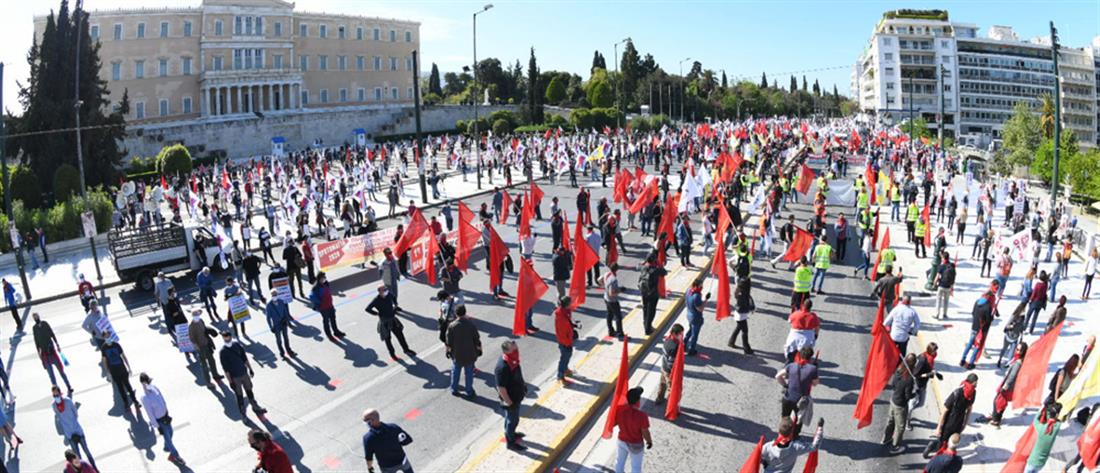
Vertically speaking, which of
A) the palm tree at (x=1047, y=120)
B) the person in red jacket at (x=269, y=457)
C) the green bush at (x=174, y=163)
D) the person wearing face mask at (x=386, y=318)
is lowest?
the person in red jacket at (x=269, y=457)

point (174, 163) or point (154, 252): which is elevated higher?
point (174, 163)

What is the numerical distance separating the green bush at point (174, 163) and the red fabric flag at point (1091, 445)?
45805 millimetres

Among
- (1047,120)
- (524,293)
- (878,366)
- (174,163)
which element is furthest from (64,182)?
(1047,120)

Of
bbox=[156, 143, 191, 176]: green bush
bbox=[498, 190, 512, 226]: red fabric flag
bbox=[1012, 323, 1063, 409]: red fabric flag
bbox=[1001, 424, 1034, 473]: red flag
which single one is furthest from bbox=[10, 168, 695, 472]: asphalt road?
bbox=[156, 143, 191, 176]: green bush

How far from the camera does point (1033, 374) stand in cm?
959

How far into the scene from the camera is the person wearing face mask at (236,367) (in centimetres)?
1041

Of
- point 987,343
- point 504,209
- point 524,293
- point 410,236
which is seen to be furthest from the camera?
point 504,209

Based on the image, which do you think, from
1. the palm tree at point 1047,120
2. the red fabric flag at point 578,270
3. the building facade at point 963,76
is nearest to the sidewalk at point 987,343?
the red fabric flag at point 578,270

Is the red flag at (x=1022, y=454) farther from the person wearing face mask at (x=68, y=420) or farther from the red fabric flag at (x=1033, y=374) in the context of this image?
the person wearing face mask at (x=68, y=420)

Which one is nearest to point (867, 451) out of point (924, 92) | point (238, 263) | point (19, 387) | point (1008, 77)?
point (19, 387)

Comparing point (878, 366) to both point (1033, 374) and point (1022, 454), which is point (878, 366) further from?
point (1033, 374)

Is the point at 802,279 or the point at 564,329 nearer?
the point at 564,329

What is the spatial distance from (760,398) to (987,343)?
16.8ft

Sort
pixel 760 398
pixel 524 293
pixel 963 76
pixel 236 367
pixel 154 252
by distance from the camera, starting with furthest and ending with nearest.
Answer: pixel 963 76, pixel 154 252, pixel 524 293, pixel 760 398, pixel 236 367
